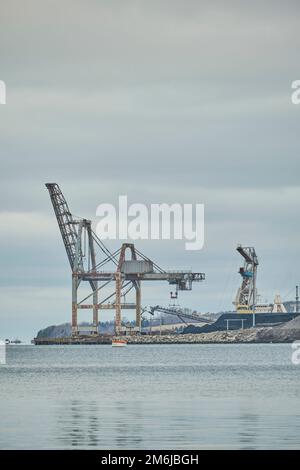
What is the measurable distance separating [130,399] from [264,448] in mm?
22890

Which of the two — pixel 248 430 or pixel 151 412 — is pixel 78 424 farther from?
pixel 248 430

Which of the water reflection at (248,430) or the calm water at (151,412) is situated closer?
the water reflection at (248,430)

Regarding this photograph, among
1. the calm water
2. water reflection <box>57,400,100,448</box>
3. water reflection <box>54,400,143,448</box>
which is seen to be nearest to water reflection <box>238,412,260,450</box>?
the calm water

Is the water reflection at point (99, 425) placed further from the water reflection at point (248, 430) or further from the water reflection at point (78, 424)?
the water reflection at point (248, 430)

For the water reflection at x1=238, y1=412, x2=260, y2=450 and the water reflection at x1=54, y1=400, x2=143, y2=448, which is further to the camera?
the water reflection at x1=54, y1=400, x2=143, y2=448

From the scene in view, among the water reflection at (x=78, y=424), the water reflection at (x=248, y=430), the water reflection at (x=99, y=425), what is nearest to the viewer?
the water reflection at (x=248, y=430)

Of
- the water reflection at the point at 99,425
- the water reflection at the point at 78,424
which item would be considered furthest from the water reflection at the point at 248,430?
the water reflection at the point at 78,424

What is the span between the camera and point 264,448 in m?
38.2

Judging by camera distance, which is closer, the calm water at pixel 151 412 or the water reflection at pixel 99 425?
the water reflection at pixel 99 425

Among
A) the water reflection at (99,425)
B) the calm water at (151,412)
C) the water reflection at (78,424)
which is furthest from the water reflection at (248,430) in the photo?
the water reflection at (78,424)

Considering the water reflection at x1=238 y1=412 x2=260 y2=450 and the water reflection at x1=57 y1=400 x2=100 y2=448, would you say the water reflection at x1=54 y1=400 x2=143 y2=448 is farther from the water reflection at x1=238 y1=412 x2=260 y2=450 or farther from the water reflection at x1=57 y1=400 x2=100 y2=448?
the water reflection at x1=238 y1=412 x2=260 y2=450

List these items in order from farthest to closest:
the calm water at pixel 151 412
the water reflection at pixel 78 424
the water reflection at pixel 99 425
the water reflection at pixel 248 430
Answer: the calm water at pixel 151 412
the water reflection at pixel 78 424
the water reflection at pixel 99 425
the water reflection at pixel 248 430

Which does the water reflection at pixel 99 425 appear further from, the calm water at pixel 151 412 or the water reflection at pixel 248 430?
the water reflection at pixel 248 430
